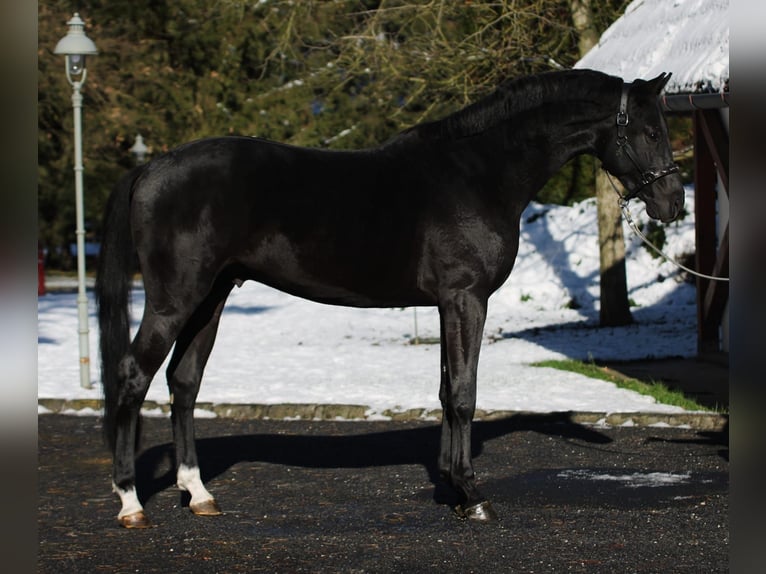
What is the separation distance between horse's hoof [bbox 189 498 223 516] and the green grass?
15.7 ft

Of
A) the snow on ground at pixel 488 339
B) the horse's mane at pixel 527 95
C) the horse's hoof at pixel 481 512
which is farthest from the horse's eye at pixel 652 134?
the snow on ground at pixel 488 339

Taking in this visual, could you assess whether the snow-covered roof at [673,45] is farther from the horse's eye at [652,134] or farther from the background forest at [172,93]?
the background forest at [172,93]

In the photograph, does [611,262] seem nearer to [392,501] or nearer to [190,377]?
[392,501]

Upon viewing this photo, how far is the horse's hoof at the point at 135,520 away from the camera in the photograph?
5.60 m

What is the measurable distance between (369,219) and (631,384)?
5.72 m

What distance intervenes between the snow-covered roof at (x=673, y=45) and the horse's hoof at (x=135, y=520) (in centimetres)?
447

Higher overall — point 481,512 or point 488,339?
point 481,512

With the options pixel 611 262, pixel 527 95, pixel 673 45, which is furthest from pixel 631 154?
pixel 611 262

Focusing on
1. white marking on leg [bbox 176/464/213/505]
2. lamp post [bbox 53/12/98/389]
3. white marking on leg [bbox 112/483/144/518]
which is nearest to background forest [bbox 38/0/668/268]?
lamp post [bbox 53/12/98/389]

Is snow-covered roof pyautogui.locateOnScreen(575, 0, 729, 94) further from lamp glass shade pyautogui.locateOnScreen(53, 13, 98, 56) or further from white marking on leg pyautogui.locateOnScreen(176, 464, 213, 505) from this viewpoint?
lamp glass shade pyautogui.locateOnScreen(53, 13, 98, 56)

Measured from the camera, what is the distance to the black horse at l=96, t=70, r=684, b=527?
5609mm

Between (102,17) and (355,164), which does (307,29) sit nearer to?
(102,17)

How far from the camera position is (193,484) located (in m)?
6.03

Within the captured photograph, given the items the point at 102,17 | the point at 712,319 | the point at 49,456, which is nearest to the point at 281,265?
the point at 49,456
